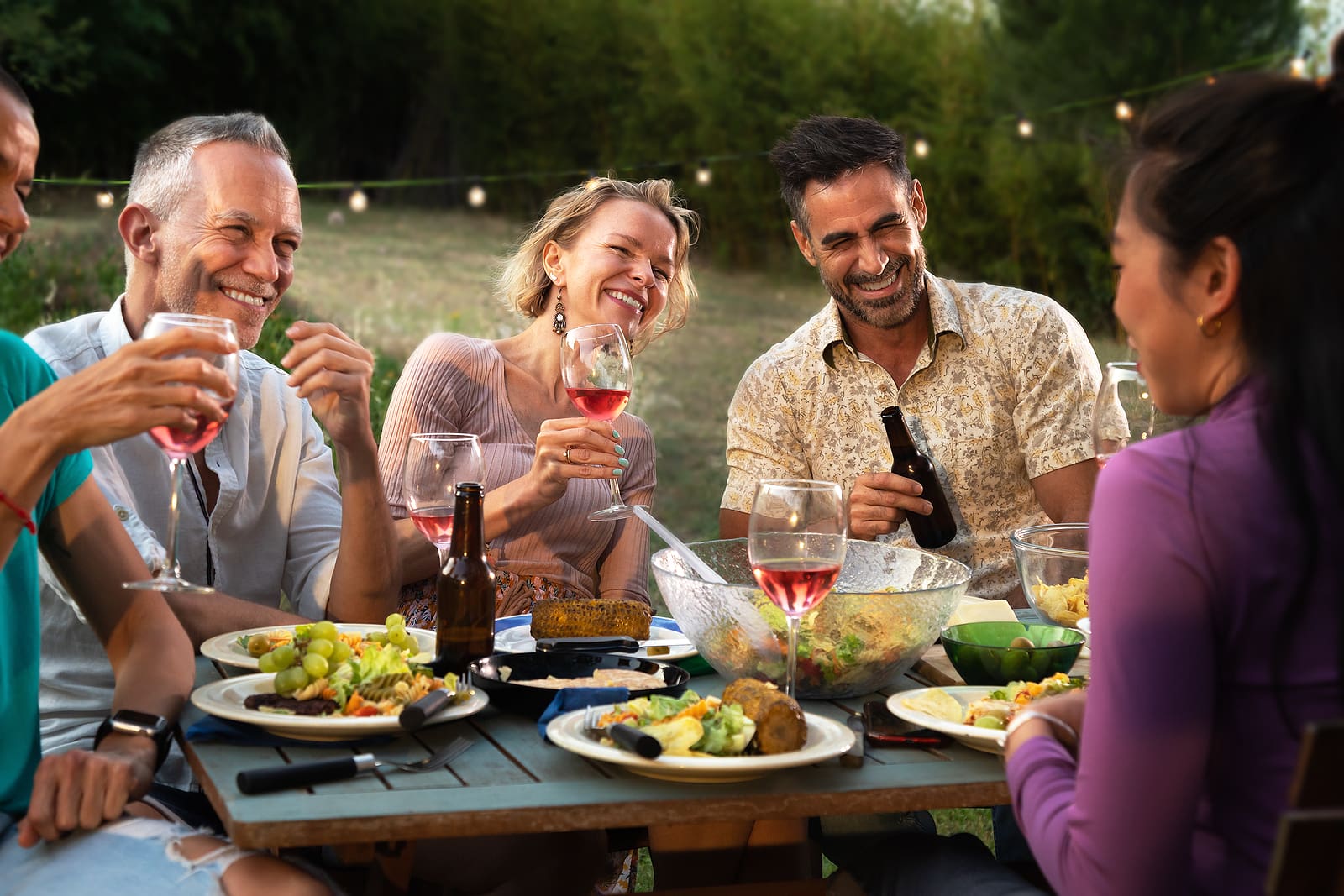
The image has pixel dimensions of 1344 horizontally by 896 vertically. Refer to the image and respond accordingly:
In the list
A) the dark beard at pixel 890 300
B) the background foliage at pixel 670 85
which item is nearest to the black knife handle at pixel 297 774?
the dark beard at pixel 890 300

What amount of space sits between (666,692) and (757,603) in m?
0.18

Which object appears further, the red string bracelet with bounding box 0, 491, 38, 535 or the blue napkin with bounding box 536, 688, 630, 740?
the blue napkin with bounding box 536, 688, 630, 740

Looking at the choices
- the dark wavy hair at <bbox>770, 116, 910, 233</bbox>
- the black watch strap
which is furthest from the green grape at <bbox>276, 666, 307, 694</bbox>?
the dark wavy hair at <bbox>770, 116, 910, 233</bbox>

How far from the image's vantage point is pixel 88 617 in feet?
6.22

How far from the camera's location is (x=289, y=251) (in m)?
2.61

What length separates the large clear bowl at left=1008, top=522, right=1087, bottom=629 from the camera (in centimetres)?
210

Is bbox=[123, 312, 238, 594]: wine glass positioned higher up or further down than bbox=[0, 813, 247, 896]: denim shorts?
higher up

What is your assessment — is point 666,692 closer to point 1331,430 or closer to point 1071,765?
point 1071,765

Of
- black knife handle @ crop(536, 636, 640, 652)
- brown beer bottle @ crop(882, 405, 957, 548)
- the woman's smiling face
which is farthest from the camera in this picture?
the woman's smiling face

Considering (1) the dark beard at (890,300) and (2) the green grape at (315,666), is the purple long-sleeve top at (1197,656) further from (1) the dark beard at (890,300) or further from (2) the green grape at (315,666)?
(1) the dark beard at (890,300)

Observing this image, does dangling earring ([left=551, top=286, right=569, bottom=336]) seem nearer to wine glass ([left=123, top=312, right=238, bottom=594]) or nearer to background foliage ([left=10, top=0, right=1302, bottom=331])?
wine glass ([left=123, top=312, right=238, bottom=594])

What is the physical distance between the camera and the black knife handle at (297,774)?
142 centimetres

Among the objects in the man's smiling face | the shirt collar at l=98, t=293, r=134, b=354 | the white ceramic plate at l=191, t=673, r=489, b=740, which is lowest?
the white ceramic plate at l=191, t=673, r=489, b=740

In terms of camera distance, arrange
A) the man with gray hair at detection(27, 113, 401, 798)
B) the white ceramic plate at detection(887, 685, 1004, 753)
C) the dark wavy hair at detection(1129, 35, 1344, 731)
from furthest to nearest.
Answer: the man with gray hair at detection(27, 113, 401, 798) → the white ceramic plate at detection(887, 685, 1004, 753) → the dark wavy hair at detection(1129, 35, 1344, 731)
